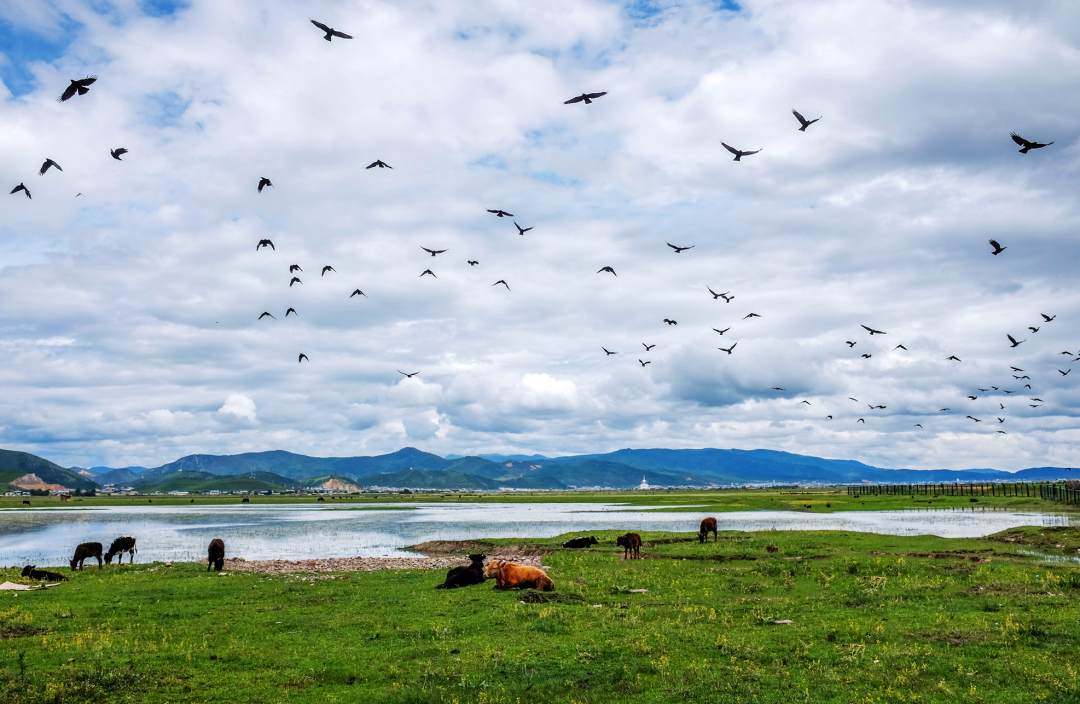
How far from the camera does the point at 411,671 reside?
14844 mm

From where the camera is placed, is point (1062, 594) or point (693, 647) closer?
point (693, 647)

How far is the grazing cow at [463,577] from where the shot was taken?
27.0 m

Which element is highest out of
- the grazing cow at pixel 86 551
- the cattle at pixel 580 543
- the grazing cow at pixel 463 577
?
the grazing cow at pixel 463 577

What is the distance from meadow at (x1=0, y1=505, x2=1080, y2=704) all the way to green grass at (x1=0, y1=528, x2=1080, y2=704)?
7 centimetres

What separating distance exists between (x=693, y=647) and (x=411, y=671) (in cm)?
686

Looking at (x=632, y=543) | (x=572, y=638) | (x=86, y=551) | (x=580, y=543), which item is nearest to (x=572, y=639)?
(x=572, y=638)

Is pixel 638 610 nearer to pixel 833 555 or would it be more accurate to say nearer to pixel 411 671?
pixel 411 671

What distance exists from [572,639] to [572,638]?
112 millimetres

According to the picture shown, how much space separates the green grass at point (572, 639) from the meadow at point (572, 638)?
2.7 inches

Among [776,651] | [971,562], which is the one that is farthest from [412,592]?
[971,562]

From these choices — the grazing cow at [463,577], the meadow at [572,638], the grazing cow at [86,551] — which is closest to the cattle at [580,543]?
the meadow at [572,638]

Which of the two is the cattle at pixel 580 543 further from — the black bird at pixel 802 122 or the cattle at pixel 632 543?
the black bird at pixel 802 122

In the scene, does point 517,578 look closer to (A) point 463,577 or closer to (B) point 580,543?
(A) point 463,577

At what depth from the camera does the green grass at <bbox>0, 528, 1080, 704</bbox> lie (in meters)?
13.5
